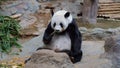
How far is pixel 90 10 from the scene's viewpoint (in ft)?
33.6

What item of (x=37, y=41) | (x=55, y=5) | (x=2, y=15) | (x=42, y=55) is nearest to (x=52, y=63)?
(x=42, y=55)

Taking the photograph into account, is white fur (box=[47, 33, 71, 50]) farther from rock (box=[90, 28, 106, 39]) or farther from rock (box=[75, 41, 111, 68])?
rock (box=[90, 28, 106, 39])

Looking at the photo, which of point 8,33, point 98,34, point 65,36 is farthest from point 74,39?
point 8,33

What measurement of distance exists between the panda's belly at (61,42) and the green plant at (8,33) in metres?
1.51

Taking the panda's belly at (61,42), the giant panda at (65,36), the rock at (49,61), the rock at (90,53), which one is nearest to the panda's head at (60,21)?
the giant panda at (65,36)

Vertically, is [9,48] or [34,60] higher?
[34,60]

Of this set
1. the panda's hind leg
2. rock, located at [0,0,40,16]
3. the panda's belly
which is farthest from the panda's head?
rock, located at [0,0,40,16]

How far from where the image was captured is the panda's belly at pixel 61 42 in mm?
6457

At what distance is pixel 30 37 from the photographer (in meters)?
8.58

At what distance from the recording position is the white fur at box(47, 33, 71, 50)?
21.2 ft

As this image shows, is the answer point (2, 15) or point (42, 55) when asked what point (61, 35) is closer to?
point (42, 55)

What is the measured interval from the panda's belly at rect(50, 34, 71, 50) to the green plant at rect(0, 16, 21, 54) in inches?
59.4

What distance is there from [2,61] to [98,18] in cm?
471

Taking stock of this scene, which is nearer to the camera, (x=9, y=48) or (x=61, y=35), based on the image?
(x=61, y=35)
